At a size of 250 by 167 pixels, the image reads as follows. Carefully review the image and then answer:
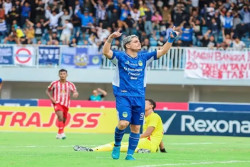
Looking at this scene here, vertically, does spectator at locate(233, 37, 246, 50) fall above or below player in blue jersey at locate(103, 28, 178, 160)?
below

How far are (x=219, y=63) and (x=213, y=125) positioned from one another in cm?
817

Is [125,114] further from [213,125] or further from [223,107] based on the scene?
→ [223,107]

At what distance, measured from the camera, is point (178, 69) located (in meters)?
37.8

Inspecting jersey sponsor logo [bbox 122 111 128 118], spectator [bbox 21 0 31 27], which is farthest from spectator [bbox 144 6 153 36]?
jersey sponsor logo [bbox 122 111 128 118]

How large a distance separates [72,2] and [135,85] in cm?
2583

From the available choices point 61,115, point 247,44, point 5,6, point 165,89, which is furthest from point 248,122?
point 5,6

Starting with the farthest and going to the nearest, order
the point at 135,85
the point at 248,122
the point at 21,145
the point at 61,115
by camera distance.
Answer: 1. the point at 248,122
2. the point at 61,115
3. the point at 21,145
4. the point at 135,85

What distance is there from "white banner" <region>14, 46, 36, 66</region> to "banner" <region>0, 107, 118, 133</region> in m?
7.52

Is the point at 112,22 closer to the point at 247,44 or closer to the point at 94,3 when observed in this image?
the point at 94,3

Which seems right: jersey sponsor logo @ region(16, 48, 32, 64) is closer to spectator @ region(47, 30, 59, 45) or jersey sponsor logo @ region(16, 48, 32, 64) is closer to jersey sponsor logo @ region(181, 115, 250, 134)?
spectator @ region(47, 30, 59, 45)

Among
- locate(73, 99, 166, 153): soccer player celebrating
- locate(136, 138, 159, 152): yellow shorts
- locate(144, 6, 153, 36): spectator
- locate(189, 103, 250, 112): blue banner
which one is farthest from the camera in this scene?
locate(144, 6, 153, 36): spectator

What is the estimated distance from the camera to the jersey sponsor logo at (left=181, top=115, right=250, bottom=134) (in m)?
28.9

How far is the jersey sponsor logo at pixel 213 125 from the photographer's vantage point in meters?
28.9

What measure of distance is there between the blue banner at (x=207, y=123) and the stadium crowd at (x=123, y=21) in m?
8.28
